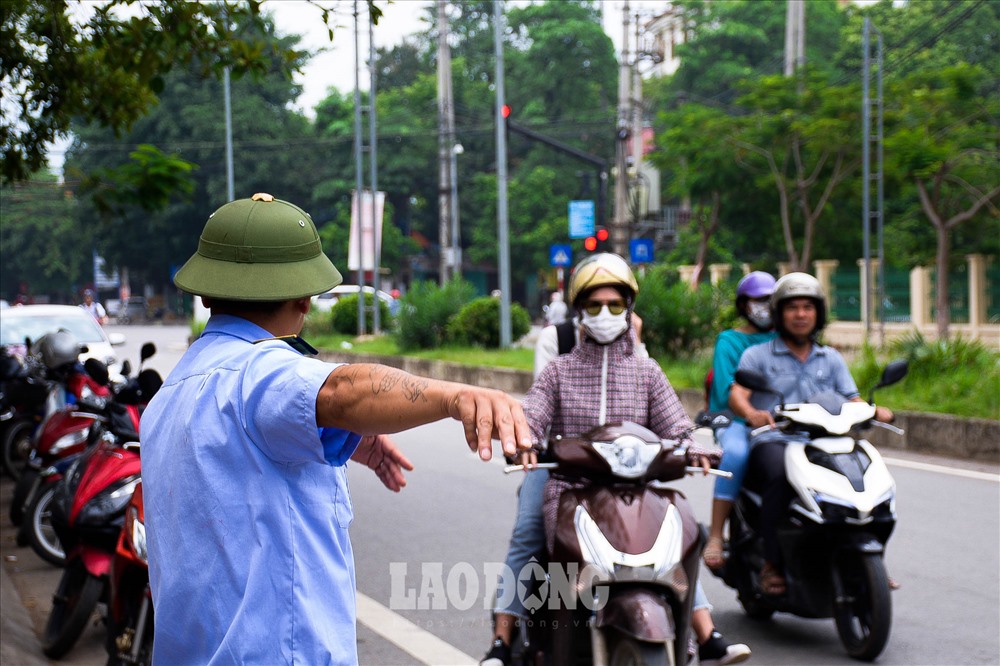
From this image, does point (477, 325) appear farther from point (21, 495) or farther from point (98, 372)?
point (98, 372)

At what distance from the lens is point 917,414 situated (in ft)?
37.6

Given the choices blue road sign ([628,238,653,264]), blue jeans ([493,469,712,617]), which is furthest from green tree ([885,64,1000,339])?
blue jeans ([493,469,712,617])

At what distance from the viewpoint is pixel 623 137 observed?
85.6 feet

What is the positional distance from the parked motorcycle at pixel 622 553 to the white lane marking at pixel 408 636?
54.2 inches

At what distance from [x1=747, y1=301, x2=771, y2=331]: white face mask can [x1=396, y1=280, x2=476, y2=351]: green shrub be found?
62.6ft

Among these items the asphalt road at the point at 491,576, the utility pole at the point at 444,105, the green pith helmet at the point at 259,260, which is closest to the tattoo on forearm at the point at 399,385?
the green pith helmet at the point at 259,260

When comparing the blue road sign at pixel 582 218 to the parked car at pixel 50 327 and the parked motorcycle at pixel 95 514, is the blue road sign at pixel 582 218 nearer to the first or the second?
the parked car at pixel 50 327

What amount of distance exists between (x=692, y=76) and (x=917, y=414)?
42.9 metres

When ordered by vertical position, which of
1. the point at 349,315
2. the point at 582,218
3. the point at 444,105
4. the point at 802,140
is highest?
the point at 444,105

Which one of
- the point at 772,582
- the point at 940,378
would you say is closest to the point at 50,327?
the point at 940,378

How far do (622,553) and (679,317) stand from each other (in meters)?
14.2

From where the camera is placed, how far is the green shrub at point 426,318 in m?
25.0

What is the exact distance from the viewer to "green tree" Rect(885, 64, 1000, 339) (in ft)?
72.4

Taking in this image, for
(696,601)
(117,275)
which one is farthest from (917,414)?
(117,275)
